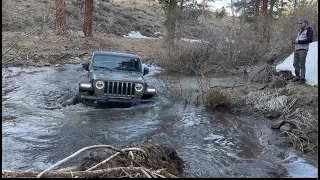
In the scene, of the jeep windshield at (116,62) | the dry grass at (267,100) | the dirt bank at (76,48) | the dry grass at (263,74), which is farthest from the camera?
the dirt bank at (76,48)

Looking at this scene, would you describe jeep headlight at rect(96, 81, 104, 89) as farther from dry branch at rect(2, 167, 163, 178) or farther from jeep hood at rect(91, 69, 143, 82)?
dry branch at rect(2, 167, 163, 178)

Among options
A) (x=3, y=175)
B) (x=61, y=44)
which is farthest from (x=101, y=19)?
(x=3, y=175)

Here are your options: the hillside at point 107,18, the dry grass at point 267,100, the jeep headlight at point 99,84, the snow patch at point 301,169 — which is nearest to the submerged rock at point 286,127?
the dry grass at point 267,100

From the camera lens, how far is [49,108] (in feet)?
36.3

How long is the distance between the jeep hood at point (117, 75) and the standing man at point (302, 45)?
14.9 feet

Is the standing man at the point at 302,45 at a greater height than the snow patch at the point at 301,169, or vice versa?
the standing man at the point at 302,45

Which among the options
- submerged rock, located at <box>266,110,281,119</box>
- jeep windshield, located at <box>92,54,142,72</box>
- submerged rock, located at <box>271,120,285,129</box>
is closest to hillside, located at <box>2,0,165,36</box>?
jeep windshield, located at <box>92,54,142,72</box>

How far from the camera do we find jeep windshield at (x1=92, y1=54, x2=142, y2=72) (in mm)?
11641

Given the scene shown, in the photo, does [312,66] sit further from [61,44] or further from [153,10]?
[153,10]

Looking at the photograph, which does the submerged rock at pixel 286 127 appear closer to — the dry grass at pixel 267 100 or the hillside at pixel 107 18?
the dry grass at pixel 267 100

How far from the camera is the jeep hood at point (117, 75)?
10430 millimetres

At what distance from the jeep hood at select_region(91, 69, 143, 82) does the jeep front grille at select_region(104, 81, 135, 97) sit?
0.41 ft

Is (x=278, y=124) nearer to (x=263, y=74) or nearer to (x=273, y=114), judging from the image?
(x=273, y=114)

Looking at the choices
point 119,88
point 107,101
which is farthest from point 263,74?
point 107,101
